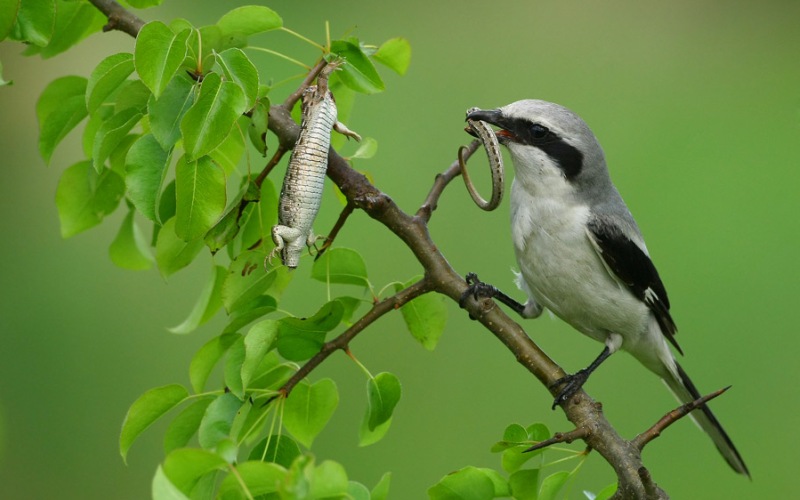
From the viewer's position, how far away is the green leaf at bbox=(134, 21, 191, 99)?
186 centimetres

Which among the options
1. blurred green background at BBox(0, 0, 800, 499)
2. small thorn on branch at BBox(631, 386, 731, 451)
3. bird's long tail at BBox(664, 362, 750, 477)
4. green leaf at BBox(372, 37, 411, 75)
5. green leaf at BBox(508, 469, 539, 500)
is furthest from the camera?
blurred green background at BBox(0, 0, 800, 499)

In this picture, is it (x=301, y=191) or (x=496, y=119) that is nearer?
(x=301, y=191)

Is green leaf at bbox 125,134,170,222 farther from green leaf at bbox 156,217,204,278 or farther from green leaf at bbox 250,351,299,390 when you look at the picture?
green leaf at bbox 250,351,299,390

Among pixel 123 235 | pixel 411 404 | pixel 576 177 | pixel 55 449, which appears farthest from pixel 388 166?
pixel 123 235

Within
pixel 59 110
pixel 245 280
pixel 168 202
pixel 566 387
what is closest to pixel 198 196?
pixel 245 280

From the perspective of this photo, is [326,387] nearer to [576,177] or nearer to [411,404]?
[576,177]

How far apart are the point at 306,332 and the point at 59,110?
91 centimetres

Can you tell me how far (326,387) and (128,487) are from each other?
13.4 ft

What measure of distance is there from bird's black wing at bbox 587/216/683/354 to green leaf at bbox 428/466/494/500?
133 cm

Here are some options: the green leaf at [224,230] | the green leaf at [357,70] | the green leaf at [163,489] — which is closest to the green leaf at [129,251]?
the green leaf at [224,230]

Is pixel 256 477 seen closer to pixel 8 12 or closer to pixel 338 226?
pixel 338 226

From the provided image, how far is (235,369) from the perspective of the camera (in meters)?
2.07

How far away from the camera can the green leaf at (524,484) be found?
7.03 ft

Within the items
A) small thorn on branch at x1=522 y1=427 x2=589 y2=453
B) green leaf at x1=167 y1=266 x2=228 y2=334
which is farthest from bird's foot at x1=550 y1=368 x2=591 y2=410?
green leaf at x1=167 y1=266 x2=228 y2=334
